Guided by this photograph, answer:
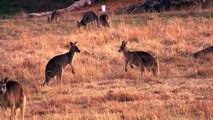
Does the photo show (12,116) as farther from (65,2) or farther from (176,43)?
(65,2)

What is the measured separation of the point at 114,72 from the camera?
15.0 metres

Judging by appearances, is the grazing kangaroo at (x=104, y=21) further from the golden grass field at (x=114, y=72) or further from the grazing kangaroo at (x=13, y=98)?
the grazing kangaroo at (x=13, y=98)

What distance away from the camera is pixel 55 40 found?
65.9 ft

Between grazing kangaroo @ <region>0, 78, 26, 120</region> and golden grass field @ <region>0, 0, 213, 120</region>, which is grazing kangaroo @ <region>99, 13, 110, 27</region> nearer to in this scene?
golden grass field @ <region>0, 0, 213, 120</region>

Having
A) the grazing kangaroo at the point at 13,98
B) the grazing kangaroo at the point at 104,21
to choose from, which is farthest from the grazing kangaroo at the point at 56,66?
the grazing kangaroo at the point at 104,21

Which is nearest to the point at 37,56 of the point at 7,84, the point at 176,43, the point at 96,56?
the point at 96,56

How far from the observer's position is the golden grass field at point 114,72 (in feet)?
35.5

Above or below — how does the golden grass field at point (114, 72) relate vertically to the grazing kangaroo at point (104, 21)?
below

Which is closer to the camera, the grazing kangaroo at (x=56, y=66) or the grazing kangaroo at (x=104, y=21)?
the grazing kangaroo at (x=56, y=66)

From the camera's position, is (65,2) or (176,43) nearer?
(176,43)

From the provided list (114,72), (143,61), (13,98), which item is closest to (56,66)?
(114,72)

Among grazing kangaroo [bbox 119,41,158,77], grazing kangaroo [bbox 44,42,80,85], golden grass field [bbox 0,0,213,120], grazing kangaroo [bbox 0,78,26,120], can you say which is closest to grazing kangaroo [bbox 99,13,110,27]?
golden grass field [bbox 0,0,213,120]

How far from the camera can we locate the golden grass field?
1082 centimetres

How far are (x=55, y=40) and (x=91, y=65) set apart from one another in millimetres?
4649
